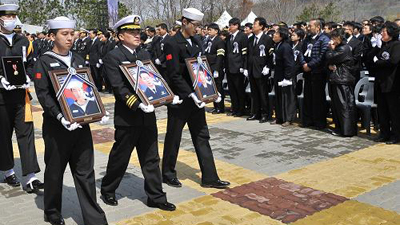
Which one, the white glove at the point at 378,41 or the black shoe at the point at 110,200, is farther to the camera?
the white glove at the point at 378,41

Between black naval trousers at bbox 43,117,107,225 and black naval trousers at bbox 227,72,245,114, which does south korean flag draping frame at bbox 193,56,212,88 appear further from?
black naval trousers at bbox 227,72,245,114

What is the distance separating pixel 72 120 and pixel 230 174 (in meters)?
2.80

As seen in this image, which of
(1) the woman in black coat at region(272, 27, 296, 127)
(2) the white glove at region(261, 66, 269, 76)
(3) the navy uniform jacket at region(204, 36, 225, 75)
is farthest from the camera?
(3) the navy uniform jacket at region(204, 36, 225, 75)

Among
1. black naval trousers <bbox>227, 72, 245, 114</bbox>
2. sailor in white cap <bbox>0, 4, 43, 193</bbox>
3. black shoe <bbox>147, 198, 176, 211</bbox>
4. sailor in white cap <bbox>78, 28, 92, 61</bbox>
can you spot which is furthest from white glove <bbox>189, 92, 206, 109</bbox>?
sailor in white cap <bbox>78, 28, 92, 61</bbox>

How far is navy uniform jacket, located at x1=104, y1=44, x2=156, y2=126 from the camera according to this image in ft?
15.4

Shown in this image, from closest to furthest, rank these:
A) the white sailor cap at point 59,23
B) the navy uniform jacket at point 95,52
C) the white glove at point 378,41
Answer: the white sailor cap at point 59,23, the white glove at point 378,41, the navy uniform jacket at point 95,52

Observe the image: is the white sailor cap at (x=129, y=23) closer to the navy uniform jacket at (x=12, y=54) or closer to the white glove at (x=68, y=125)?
the white glove at (x=68, y=125)

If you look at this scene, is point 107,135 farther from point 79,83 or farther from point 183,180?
point 79,83

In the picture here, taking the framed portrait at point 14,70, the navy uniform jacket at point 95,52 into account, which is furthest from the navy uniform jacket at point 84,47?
Result: the framed portrait at point 14,70

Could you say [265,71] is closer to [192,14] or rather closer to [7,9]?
[192,14]

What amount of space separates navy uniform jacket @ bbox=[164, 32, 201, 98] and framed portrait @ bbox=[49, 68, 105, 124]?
1.24 meters

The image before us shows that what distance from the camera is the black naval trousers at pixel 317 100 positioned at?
9117 millimetres

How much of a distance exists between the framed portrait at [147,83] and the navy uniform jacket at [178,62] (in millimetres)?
491

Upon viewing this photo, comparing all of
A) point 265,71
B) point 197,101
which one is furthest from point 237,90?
point 197,101
